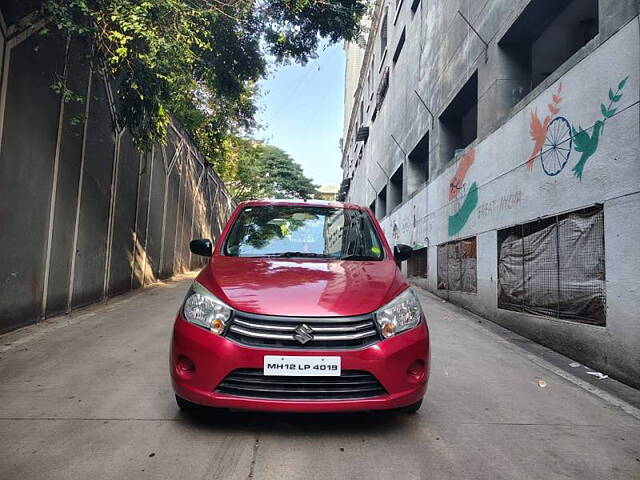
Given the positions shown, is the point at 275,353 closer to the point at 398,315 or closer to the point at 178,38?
the point at 398,315

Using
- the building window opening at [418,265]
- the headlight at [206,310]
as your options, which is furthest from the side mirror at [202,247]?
the building window opening at [418,265]

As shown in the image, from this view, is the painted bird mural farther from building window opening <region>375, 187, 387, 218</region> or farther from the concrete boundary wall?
building window opening <region>375, 187, 387, 218</region>

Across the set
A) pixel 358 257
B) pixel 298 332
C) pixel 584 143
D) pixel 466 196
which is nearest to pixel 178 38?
pixel 358 257

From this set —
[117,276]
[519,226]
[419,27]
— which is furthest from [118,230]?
[419,27]

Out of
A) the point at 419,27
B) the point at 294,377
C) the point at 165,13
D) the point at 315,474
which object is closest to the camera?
the point at 315,474

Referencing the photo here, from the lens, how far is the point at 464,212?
33.2 feet

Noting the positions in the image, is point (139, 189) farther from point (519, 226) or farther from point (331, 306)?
point (331, 306)

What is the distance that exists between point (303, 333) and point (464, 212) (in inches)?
320

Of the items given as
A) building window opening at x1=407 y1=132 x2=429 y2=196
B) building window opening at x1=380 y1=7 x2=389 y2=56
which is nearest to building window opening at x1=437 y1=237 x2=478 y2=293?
building window opening at x1=407 y1=132 x2=429 y2=196

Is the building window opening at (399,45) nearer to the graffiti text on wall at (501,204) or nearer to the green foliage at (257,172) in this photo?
the green foliage at (257,172)

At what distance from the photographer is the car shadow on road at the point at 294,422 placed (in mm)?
3053

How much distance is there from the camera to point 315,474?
2.50 meters

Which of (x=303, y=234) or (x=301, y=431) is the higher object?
(x=303, y=234)

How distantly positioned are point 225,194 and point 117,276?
18106 millimetres
